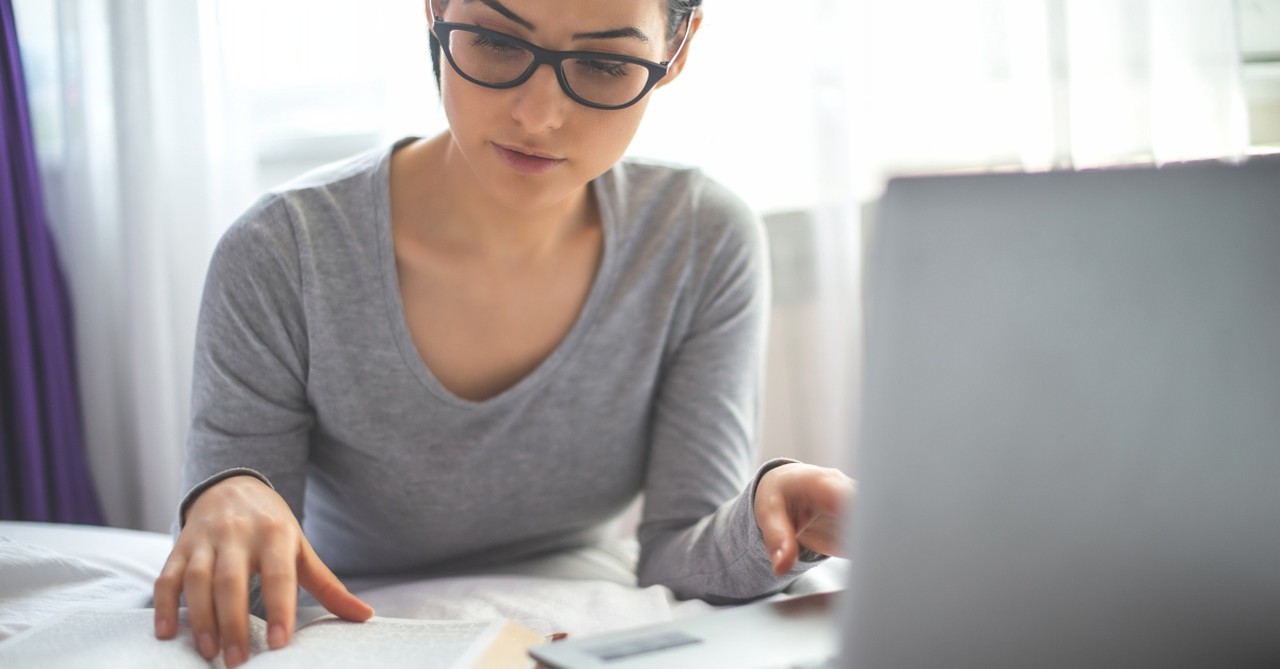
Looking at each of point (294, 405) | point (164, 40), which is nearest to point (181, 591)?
point (294, 405)

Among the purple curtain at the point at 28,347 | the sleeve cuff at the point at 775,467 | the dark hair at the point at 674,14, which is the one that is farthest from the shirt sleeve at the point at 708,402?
the purple curtain at the point at 28,347

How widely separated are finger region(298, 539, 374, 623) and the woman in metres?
0.21

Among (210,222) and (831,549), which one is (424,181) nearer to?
(831,549)

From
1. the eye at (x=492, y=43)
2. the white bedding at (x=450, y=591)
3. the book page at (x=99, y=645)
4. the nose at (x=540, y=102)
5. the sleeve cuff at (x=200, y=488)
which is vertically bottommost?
the white bedding at (x=450, y=591)

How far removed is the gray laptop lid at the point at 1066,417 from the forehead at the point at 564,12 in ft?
1.67

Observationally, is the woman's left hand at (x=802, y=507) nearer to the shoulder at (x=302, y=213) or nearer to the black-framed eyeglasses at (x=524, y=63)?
the black-framed eyeglasses at (x=524, y=63)

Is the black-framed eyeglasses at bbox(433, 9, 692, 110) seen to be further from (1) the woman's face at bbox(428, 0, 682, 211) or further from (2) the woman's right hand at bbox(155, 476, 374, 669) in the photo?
(2) the woman's right hand at bbox(155, 476, 374, 669)

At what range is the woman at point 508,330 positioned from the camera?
887 millimetres

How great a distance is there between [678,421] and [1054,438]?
72 cm

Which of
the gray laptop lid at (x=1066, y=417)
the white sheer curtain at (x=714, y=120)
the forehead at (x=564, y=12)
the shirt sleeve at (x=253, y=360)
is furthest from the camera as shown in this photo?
the white sheer curtain at (x=714, y=120)

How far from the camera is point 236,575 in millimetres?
657

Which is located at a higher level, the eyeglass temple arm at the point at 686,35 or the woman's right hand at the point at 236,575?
the eyeglass temple arm at the point at 686,35

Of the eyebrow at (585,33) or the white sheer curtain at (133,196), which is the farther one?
the white sheer curtain at (133,196)

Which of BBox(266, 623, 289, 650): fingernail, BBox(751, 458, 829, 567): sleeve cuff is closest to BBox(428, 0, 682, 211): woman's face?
BBox(751, 458, 829, 567): sleeve cuff
